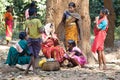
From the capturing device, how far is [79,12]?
451 inches

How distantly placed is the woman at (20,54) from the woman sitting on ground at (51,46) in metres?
0.88

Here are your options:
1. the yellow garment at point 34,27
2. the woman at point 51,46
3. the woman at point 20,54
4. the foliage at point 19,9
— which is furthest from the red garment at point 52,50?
the foliage at point 19,9

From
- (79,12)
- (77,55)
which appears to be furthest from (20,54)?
(79,12)

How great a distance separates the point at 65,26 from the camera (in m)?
10.8

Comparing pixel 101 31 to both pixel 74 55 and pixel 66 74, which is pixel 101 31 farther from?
pixel 66 74

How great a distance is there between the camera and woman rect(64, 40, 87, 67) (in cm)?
1057

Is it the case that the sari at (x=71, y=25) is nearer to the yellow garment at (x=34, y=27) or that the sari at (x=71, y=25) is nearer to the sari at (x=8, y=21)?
the yellow garment at (x=34, y=27)

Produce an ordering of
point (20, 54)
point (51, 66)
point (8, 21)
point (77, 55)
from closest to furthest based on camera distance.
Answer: point (51, 66) → point (20, 54) → point (77, 55) → point (8, 21)

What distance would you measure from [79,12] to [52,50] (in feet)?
4.99

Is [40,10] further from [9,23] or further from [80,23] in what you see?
[80,23]

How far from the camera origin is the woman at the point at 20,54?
9.95m

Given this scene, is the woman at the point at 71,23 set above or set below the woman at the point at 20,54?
above

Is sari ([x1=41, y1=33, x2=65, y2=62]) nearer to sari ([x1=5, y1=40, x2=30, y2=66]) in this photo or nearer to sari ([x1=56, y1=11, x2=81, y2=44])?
sari ([x1=56, y1=11, x2=81, y2=44])

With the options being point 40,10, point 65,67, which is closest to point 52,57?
point 65,67
